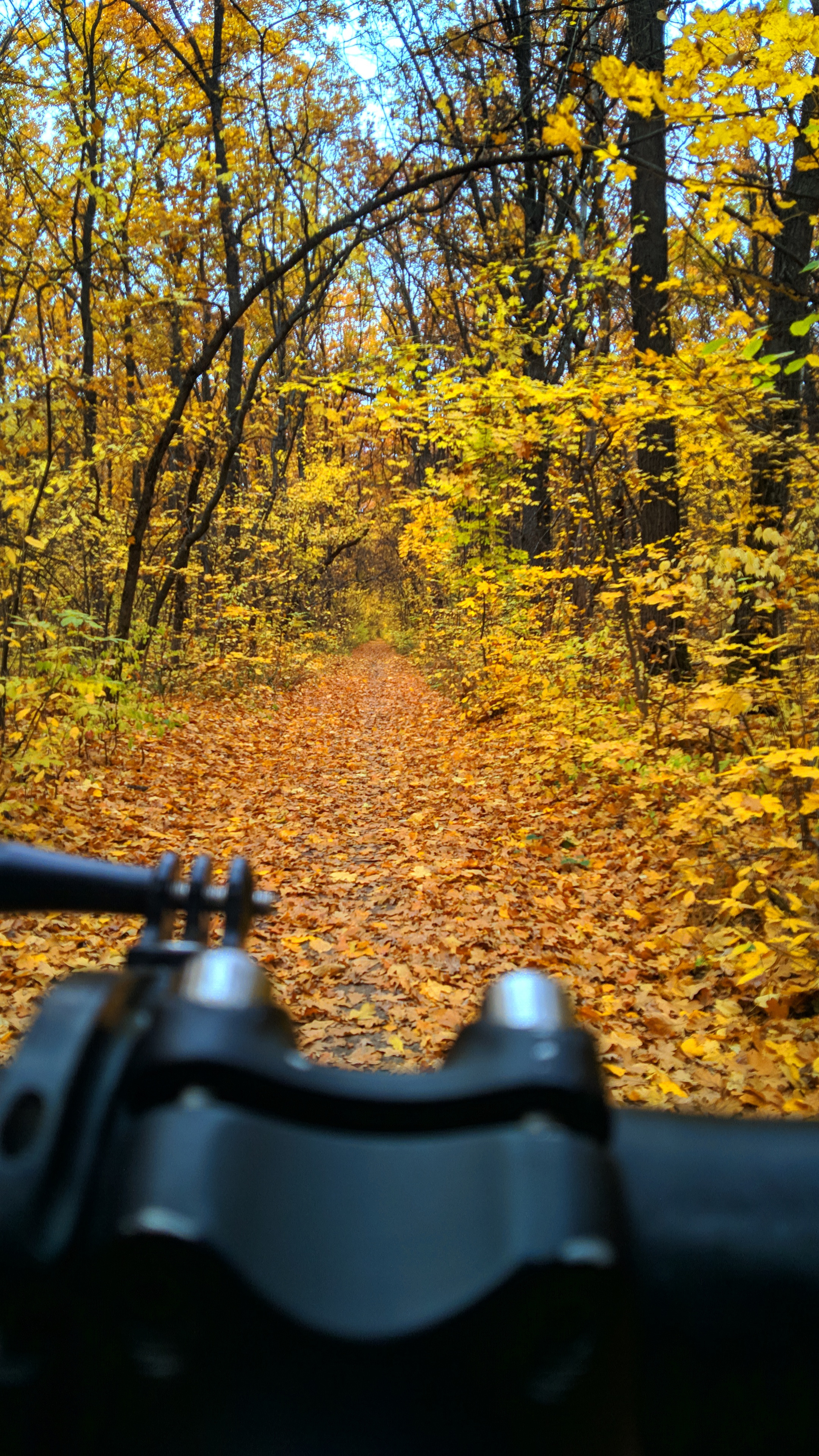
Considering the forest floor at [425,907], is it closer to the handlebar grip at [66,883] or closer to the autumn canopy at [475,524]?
the autumn canopy at [475,524]

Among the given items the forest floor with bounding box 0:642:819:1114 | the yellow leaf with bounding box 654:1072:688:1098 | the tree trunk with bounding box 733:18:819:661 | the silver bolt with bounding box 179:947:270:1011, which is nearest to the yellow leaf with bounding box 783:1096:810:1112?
the forest floor with bounding box 0:642:819:1114

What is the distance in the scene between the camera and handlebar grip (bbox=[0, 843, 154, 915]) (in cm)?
73

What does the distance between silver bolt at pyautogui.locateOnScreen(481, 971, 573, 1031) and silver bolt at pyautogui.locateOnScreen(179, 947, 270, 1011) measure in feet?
0.52

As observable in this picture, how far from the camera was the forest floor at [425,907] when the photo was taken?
4340 mm

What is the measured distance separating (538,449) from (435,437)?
1.25m

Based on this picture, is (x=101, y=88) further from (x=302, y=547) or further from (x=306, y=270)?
(x=302, y=547)

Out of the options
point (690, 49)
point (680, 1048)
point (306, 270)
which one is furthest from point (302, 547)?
point (680, 1048)

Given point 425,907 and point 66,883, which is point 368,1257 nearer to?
point 66,883

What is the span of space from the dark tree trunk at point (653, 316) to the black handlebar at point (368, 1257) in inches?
333

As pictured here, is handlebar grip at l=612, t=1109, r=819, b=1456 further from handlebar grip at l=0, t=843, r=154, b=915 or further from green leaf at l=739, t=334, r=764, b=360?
green leaf at l=739, t=334, r=764, b=360

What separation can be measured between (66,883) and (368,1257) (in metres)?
0.48

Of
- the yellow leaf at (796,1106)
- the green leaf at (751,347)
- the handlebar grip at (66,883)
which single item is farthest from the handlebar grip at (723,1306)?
the green leaf at (751,347)

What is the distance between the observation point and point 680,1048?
4.25m

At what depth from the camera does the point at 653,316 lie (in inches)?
357
